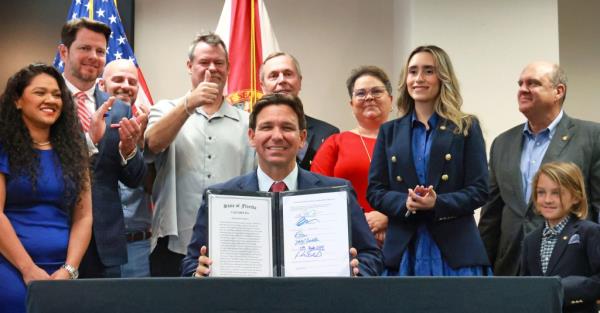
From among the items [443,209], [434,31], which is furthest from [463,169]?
[434,31]

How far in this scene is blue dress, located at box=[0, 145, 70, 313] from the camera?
2.80 metres

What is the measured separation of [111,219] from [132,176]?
0.20 m

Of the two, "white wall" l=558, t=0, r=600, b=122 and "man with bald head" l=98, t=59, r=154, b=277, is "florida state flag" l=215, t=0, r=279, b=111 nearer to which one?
"man with bald head" l=98, t=59, r=154, b=277

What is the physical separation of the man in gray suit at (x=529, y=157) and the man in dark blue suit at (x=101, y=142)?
5.70ft

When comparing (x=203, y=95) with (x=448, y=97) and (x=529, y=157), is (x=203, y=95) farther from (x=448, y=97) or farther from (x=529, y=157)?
(x=529, y=157)

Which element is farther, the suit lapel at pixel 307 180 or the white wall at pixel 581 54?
the white wall at pixel 581 54

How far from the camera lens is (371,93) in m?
3.81

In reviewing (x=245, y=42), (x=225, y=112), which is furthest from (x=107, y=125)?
(x=245, y=42)

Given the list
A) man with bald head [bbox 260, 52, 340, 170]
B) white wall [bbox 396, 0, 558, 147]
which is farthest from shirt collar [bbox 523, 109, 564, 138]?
white wall [bbox 396, 0, 558, 147]

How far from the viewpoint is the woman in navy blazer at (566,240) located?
3365mm

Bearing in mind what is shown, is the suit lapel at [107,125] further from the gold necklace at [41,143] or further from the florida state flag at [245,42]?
the florida state flag at [245,42]

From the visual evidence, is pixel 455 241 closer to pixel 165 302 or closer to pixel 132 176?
pixel 132 176

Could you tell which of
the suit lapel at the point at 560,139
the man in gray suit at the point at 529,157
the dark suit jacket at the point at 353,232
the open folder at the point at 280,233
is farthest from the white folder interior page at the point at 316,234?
the suit lapel at the point at 560,139

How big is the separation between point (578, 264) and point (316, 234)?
1.56m
